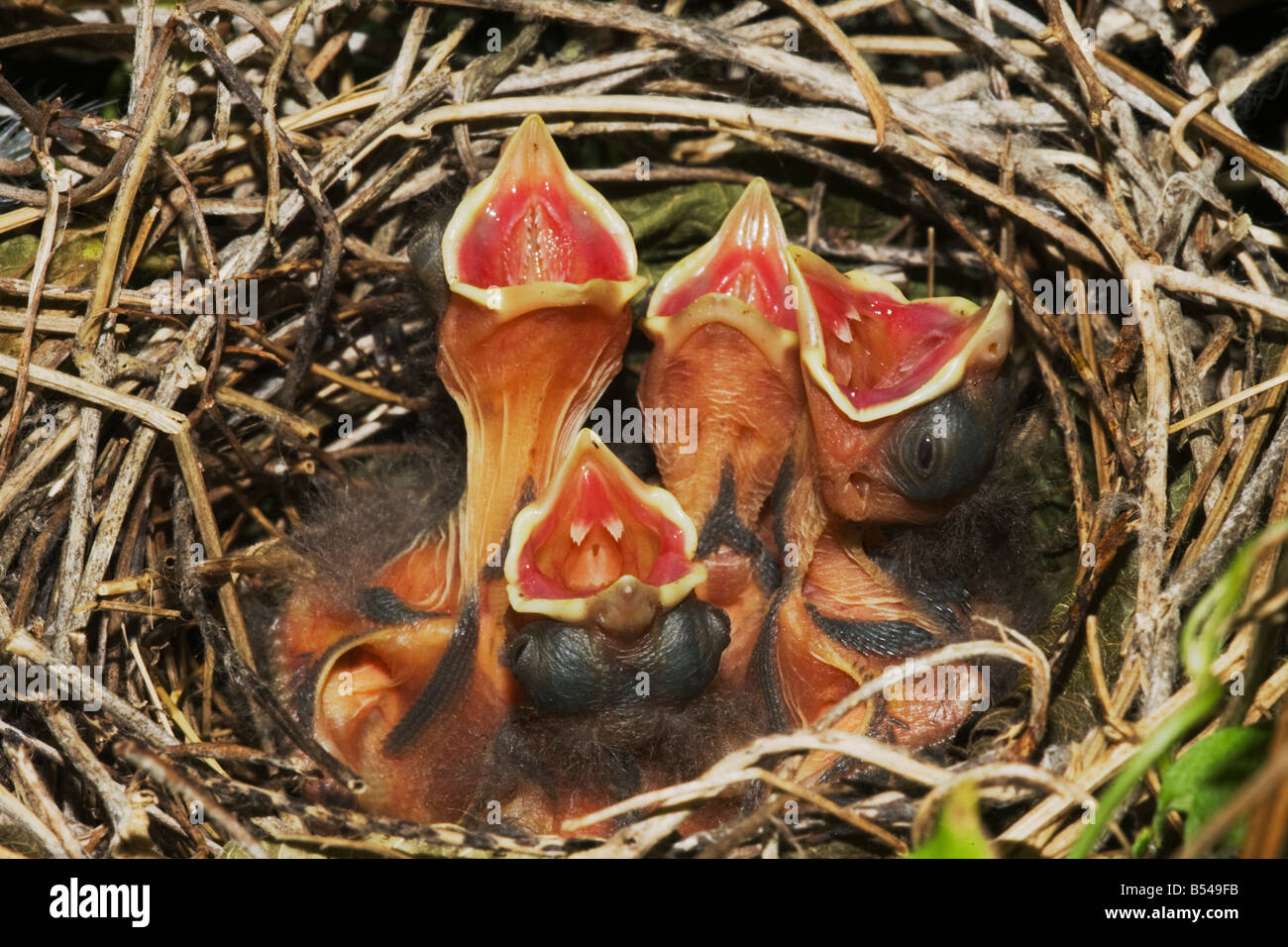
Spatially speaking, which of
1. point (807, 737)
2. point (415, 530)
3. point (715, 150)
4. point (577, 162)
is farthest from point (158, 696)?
point (715, 150)

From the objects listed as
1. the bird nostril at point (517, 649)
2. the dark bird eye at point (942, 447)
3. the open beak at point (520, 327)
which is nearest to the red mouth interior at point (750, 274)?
the open beak at point (520, 327)

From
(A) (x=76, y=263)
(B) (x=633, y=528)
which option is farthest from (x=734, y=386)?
(A) (x=76, y=263)

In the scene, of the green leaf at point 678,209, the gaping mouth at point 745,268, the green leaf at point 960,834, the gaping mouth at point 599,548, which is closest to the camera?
the green leaf at point 960,834

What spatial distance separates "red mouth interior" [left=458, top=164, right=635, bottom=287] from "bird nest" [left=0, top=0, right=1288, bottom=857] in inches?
4.8

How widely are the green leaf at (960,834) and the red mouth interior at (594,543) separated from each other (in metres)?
0.49

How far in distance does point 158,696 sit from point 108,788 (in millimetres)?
272

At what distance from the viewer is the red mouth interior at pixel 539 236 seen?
1506mm

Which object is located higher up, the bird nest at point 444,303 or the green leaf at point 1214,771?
the bird nest at point 444,303

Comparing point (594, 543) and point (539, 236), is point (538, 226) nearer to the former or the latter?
point (539, 236)

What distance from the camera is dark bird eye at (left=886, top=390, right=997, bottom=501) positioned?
1.40 meters

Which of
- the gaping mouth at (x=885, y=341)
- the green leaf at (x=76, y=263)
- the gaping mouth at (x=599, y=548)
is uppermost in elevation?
the green leaf at (x=76, y=263)

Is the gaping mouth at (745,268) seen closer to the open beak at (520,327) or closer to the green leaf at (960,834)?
the open beak at (520,327)
